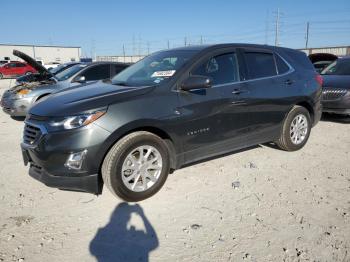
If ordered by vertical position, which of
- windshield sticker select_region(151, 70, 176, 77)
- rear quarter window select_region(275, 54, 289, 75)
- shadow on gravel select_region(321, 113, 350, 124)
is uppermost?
rear quarter window select_region(275, 54, 289, 75)

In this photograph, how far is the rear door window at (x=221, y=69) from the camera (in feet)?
12.9

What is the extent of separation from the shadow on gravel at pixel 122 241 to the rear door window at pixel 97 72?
5763 millimetres

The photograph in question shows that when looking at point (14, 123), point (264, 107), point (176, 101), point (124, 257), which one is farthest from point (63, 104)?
point (14, 123)

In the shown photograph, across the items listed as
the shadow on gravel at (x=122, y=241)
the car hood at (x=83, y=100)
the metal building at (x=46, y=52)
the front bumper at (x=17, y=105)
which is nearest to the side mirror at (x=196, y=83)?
the car hood at (x=83, y=100)

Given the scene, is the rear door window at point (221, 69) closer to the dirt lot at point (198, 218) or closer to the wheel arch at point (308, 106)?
the dirt lot at point (198, 218)

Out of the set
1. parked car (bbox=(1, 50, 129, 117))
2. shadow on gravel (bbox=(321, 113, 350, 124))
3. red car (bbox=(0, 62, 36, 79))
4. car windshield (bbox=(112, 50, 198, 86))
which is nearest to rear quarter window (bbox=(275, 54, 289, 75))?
car windshield (bbox=(112, 50, 198, 86))

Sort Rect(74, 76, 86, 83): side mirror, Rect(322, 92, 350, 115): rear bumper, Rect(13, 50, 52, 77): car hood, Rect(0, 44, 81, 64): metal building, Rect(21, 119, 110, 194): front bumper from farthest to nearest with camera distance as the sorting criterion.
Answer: Rect(0, 44, 81, 64): metal building < Rect(13, 50, 52, 77): car hood < Rect(74, 76, 86, 83): side mirror < Rect(322, 92, 350, 115): rear bumper < Rect(21, 119, 110, 194): front bumper

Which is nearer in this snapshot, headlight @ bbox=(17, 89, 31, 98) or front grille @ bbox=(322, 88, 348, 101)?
front grille @ bbox=(322, 88, 348, 101)

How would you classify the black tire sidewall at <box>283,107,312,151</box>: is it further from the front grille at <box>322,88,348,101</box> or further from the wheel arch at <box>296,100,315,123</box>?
the front grille at <box>322,88,348,101</box>

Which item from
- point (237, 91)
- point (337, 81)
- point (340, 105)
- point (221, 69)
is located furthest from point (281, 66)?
point (337, 81)

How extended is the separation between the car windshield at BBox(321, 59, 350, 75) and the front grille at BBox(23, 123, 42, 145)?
25.1 feet

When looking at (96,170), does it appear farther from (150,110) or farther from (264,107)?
(264,107)

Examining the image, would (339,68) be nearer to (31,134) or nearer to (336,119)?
(336,119)

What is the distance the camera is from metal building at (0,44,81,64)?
56.9m
